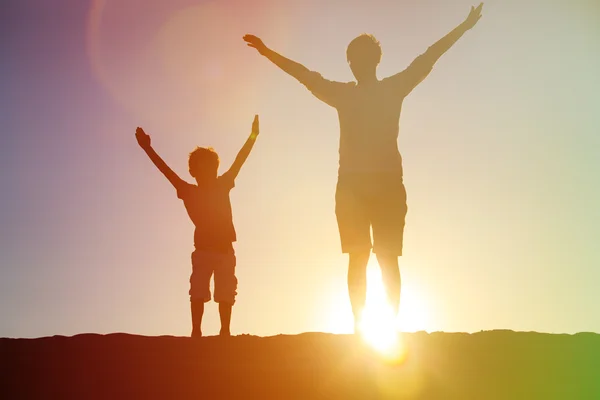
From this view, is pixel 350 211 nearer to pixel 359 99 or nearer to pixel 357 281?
pixel 357 281

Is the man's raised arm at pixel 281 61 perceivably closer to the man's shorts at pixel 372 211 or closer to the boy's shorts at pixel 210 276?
the man's shorts at pixel 372 211

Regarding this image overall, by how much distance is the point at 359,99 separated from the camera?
302 inches

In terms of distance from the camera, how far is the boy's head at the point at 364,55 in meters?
7.69

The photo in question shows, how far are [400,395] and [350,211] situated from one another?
219cm

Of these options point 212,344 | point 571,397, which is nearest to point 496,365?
point 571,397

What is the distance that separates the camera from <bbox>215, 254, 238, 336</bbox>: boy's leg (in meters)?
9.17

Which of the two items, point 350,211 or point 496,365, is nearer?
point 496,365

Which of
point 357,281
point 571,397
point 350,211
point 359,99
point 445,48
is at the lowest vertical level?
point 571,397

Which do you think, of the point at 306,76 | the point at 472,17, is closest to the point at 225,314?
the point at 306,76

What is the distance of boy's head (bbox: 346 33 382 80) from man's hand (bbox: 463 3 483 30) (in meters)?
1.04

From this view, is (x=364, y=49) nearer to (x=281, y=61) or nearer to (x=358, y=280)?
(x=281, y=61)

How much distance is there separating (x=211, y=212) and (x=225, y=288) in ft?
3.34

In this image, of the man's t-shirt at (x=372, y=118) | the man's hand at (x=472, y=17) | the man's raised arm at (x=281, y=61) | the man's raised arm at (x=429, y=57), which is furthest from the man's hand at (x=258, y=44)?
the man's hand at (x=472, y=17)

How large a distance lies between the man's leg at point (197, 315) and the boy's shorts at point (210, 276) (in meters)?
0.06
